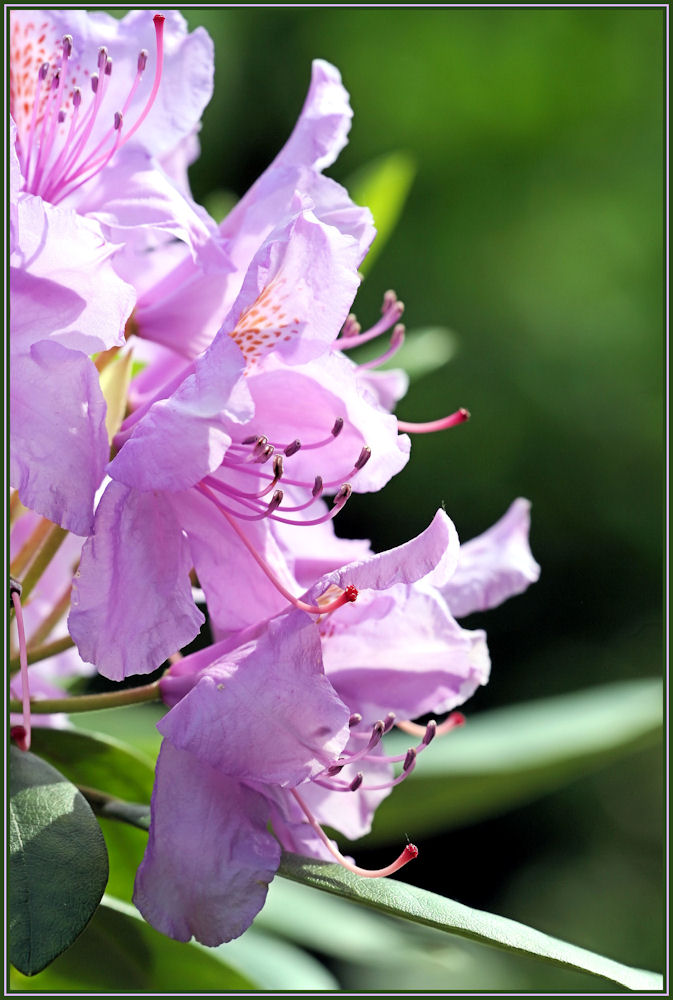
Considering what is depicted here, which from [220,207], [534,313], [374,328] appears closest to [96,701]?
[374,328]

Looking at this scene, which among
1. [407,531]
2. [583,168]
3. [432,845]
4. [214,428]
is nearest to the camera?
[214,428]

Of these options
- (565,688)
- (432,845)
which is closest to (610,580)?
(565,688)

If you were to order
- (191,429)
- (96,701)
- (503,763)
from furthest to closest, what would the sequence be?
(503,763)
(96,701)
(191,429)

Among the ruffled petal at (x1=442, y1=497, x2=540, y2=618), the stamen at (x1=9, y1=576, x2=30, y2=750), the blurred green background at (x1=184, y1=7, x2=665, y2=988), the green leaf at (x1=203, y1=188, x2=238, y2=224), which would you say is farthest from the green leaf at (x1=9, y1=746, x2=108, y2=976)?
the blurred green background at (x1=184, y1=7, x2=665, y2=988)

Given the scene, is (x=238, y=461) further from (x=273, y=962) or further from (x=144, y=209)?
(x=273, y=962)

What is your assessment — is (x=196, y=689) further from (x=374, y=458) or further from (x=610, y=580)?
(x=610, y=580)

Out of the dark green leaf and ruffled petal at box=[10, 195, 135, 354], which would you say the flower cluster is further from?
the dark green leaf

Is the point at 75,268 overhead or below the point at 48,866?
overhead
